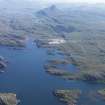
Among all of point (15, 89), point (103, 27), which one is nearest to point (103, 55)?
point (15, 89)

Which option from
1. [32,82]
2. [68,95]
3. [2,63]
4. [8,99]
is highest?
[2,63]

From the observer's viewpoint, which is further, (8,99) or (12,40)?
(12,40)

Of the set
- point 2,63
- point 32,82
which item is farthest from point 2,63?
point 32,82

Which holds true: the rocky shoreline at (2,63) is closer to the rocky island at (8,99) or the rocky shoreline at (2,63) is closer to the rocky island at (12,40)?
the rocky island at (8,99)

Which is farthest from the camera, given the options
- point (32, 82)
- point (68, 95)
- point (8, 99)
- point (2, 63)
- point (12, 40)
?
point (12, 40)

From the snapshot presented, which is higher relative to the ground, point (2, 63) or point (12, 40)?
point (2, 63)

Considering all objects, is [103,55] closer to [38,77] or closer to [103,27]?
[38,77]

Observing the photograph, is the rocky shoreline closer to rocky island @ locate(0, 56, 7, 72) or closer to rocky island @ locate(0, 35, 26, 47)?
rocky island @ locate(0, 56, 7, 72)

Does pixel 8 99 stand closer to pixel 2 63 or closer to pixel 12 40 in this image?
pixel 2 63
